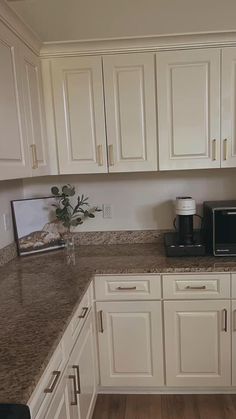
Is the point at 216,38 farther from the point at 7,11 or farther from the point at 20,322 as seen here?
the point at 20,322

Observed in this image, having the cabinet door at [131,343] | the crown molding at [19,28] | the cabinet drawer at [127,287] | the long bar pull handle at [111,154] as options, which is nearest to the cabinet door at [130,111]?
the long bar pull handle at [111,154]

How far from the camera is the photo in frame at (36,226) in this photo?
2.36m

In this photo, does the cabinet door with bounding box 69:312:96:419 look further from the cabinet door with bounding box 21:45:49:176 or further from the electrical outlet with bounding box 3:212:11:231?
the cabinet door with bounding box 21:45:49:176

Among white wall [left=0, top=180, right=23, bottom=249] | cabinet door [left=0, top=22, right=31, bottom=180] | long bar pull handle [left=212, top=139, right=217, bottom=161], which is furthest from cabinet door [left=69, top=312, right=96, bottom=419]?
A: long bar pull handle [left=212, top=139, right=217, bottom=161]

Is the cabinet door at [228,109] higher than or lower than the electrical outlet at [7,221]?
higher

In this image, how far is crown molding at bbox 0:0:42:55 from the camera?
1.58 meters

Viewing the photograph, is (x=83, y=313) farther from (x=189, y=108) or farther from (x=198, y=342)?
(x=189, y=108)

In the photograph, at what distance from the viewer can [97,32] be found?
77.5 inches

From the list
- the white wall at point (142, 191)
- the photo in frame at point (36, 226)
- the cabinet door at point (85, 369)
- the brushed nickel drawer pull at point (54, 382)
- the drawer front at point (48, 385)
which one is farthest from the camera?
the white wall at point (142, 191)

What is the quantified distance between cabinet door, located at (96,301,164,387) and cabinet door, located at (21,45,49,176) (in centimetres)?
97

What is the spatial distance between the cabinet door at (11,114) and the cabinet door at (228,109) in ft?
4.06

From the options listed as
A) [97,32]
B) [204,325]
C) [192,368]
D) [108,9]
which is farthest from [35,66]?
[192,368]

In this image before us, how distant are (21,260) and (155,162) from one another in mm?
1120

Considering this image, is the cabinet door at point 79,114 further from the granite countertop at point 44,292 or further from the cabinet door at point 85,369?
the cabinet door at point 85,369
